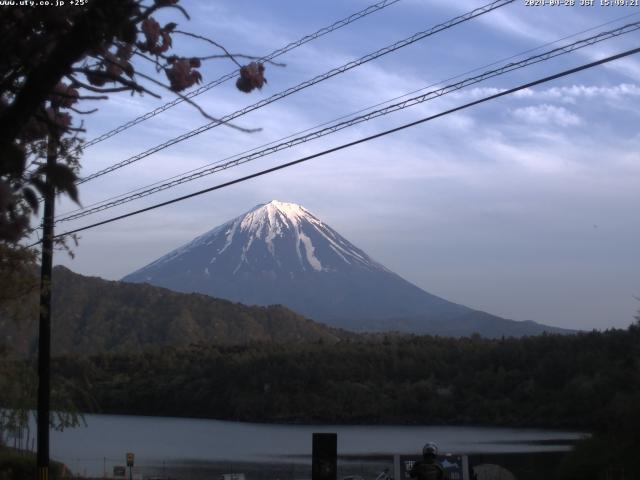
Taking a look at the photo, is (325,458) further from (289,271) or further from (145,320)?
(289,271)

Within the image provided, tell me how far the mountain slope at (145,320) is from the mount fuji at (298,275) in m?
63.3

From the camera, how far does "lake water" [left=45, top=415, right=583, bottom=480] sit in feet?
129

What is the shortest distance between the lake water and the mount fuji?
366 ft

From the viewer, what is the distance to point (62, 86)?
6.04 meters

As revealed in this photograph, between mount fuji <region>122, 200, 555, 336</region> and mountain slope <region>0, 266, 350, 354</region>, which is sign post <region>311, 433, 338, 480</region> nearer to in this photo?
mountain slope <region>0, 266, 350, 354</region>

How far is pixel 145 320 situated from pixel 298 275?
103 m

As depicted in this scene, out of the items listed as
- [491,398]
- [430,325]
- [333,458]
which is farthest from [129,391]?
[430,325]

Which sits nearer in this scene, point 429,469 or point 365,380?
point 429,469

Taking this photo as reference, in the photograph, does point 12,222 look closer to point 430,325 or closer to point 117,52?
point 117,52

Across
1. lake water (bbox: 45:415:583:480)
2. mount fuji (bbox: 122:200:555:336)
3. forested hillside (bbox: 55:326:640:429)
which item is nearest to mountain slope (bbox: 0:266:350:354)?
forested hillside (bbox: 55:326:640:429)

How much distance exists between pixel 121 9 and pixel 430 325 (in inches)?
6551

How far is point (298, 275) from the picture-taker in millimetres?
195250

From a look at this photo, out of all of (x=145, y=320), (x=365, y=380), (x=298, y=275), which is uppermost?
(x=298, y=275)

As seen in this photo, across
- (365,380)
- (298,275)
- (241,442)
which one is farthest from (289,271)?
(241,442)
